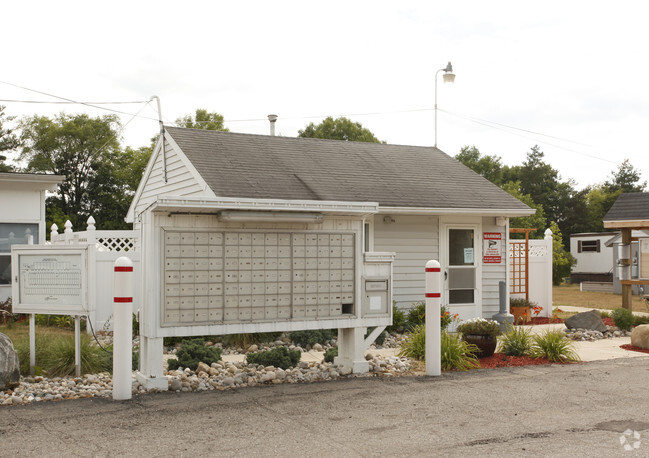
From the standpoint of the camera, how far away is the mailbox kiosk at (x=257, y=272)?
8289 mm

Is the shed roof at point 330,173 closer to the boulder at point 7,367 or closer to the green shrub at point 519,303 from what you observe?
the green shrub at point 519,303

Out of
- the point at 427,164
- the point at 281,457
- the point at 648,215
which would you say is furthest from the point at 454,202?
the point at 648,215

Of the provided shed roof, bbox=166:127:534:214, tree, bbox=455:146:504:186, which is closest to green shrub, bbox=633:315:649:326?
shed roof, bbox=166:127:534:214

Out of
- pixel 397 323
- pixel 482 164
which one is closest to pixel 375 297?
pixel 397 323

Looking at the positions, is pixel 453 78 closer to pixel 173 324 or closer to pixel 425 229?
pixel 425 229

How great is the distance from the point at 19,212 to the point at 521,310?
12.6 meters

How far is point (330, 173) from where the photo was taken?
15.6 m

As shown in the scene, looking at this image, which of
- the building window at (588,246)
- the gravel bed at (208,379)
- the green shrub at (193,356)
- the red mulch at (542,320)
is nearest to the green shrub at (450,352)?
the gravel bed at (208,379)

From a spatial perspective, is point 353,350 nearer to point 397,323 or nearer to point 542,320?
point 397,323

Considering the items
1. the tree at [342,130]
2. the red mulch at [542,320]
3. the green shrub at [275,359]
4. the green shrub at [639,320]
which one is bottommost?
the red mulch at [542,320]

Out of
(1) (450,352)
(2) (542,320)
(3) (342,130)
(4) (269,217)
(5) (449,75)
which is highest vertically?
(3) (342,130)

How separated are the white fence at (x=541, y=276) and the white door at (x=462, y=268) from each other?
2460 mm

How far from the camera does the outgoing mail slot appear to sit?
959cm

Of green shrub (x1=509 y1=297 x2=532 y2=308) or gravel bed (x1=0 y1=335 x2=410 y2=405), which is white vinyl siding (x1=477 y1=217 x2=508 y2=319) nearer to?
green shrub (x1=509 y1=297 x2=532 y2=308)
